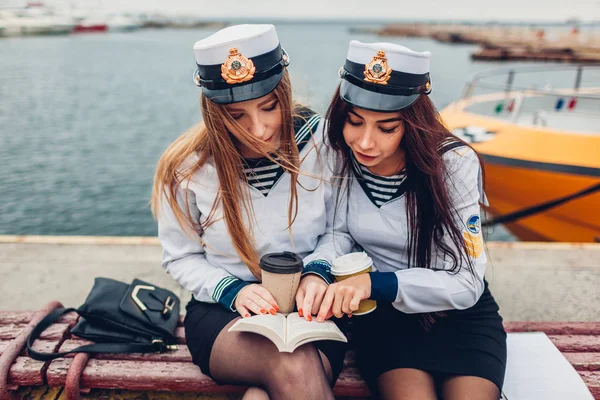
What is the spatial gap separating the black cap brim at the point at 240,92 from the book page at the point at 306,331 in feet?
2.71

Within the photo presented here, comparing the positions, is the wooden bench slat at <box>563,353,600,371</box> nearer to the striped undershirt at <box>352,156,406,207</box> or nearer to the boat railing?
the striped undershirt at <box>352,156,406,207</box>

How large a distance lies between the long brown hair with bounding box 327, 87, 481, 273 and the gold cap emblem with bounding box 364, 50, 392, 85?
0.49ft

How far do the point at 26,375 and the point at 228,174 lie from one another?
3.87ft

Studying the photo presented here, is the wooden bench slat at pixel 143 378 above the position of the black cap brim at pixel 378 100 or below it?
below

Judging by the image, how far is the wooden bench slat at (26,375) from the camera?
75.3 inches

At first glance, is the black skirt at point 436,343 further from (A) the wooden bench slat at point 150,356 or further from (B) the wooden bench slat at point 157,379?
(A) the wooden bench slat at point 150,356

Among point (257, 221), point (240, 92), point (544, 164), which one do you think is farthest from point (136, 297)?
point (544, 164)

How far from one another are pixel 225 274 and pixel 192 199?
0.35 m

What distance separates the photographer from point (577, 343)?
2.19m

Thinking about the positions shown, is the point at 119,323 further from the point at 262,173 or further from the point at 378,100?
the point at 378,100

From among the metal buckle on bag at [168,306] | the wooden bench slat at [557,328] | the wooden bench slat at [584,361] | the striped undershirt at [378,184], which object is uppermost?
the striped undershirt at [378,184]

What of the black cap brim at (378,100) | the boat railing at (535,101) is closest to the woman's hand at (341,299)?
the black cap brim at (378,100)

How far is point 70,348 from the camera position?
2.05 m

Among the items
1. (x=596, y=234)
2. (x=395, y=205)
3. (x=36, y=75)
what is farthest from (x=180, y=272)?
(x=36, y=75)
